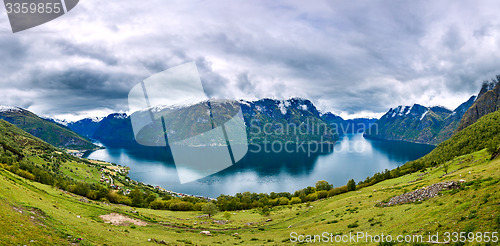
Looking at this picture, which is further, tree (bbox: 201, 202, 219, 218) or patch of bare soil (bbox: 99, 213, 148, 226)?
tree (bbox: 201, 202, 219, 218)

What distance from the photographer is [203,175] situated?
171 metres

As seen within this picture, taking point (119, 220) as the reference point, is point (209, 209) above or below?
below

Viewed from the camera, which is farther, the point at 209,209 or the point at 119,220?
the point at 209,209

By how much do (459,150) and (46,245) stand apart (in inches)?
5765

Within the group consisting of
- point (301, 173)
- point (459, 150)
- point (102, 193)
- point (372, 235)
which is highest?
point (372, 235)

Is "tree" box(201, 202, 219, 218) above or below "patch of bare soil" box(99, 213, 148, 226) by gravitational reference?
below

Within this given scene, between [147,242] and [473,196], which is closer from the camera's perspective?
[473,196]

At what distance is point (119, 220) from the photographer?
1206 inches

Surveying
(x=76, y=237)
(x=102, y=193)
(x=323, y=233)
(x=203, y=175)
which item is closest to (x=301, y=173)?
(x=203, y=175)

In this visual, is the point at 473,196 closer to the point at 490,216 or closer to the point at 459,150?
the point at 490,216

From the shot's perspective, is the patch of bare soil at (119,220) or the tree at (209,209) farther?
the tree at (209,209)

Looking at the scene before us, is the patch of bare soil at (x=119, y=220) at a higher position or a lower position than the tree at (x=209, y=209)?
higher

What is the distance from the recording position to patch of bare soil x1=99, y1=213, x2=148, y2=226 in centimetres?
2930

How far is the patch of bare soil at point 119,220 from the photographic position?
96.1ft
